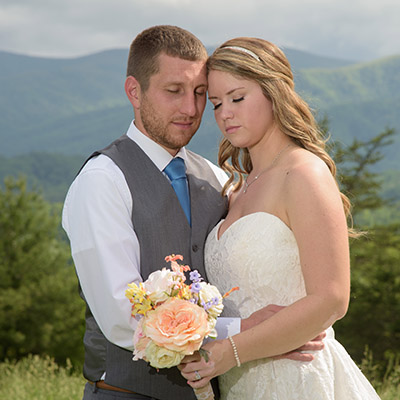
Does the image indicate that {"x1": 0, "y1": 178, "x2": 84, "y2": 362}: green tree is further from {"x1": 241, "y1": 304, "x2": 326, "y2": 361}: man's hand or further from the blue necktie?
{"x1": 241, "y1": 304, "x2": 326, "y2": 361}: man's hand

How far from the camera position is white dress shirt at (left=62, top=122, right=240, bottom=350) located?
291 centimetres

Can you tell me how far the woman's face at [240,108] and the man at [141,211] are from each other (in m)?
0.14

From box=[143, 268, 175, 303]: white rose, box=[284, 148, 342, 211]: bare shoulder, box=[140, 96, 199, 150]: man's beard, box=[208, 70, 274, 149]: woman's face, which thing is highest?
box=[208, 70, 274, 149]: woman's face

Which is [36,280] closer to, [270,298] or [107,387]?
[107,387]

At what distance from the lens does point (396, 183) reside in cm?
15438

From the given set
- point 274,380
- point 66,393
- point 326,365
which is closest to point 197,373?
point 274,380

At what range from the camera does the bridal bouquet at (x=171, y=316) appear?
2.50 metres

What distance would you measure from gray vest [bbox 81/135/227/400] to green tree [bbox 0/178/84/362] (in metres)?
29.9

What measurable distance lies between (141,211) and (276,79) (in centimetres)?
106

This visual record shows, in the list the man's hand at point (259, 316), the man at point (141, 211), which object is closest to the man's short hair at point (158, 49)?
the man at point (141, 211)

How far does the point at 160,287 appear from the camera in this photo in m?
2.56

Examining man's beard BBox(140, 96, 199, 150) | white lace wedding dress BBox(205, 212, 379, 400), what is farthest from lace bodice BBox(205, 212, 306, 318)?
man's beard BBox(140, 96, 199, 150)

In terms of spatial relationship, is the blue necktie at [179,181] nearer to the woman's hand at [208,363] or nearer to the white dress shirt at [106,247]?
the white dress shirt at [106,247]

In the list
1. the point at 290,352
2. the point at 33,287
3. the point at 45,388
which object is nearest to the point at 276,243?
the point at 290,352
